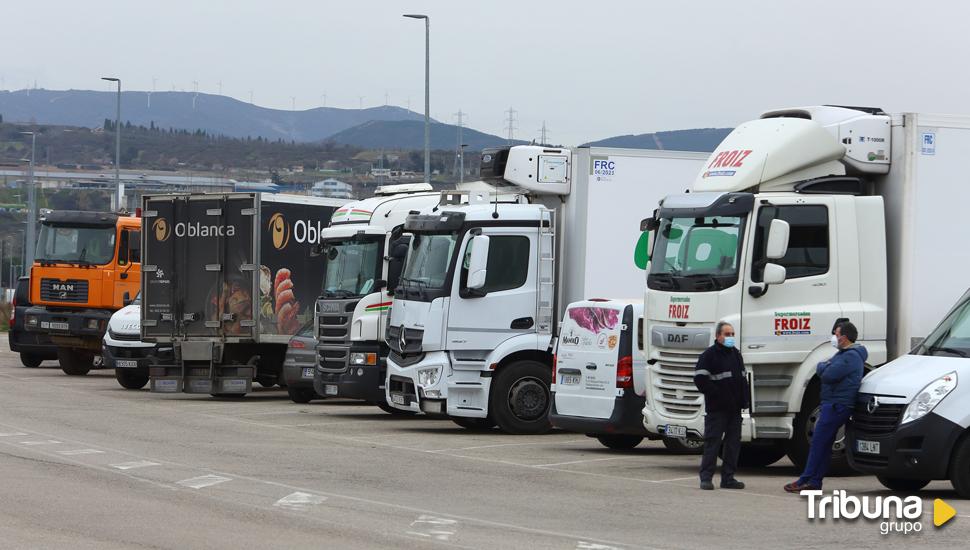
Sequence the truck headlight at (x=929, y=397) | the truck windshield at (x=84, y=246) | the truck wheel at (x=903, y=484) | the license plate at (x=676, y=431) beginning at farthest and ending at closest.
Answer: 1. the truck windshield at (x=84, y=246)
2. the license plate at (x=676, y=431)
3. the truck wheel at (x=903, y=484)
4. the truck headlight at (x=929, y=397)

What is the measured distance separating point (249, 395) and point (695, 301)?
15.1 m

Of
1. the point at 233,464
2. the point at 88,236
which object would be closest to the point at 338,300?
the point at 233,464

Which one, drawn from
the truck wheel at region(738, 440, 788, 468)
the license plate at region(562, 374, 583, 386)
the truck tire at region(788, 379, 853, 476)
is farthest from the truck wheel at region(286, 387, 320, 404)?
the truck tire at region(788, 379, 853, 476)

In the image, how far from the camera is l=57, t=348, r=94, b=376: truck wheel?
113ft

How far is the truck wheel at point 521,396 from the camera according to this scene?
67.3 ft

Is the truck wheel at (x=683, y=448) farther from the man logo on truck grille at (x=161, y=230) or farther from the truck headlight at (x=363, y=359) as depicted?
the man logo on truck grille at (x=161, y=230)

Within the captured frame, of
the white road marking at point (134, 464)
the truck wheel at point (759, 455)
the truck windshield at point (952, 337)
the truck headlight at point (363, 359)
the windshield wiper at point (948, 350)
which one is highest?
the truck windshield at point (952, 337)

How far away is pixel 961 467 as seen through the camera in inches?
529

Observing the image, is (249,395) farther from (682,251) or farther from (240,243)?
(682,251)

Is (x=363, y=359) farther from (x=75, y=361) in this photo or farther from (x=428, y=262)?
(x=75, y=361)

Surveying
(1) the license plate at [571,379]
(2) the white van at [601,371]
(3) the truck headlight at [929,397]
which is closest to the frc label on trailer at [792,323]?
(3) the truck headlight at [929,397]

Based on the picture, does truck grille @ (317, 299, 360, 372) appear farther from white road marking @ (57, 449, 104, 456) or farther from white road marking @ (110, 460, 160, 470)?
white road marking @ (110, 460, 160, 470)

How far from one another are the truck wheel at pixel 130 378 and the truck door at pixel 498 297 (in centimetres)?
1122

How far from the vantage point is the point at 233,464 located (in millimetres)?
15914
